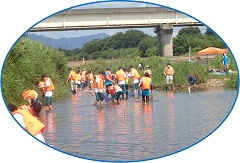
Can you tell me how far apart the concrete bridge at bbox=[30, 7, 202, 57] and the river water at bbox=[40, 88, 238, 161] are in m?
0.93

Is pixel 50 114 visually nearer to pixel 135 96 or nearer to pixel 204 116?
pixel 204 116

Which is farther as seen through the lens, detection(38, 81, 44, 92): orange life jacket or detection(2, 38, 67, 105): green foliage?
detection(38, 81, 44, 92): orange life jacket

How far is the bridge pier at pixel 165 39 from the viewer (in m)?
5.73

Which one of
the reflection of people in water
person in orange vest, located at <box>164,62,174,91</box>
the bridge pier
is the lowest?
the reflection of people in water

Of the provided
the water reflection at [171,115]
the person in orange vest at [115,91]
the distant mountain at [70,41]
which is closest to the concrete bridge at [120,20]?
the distant mountain at [70,41]

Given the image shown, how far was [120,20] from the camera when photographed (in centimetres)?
553

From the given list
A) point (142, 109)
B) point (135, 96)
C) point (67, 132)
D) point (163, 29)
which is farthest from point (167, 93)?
point (163, 29)

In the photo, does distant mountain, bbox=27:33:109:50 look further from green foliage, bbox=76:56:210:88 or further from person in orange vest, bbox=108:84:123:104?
person in orange vest, bbox=108:84:123:104

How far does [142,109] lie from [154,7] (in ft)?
13.5

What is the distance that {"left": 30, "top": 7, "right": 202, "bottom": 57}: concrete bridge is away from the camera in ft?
17.6

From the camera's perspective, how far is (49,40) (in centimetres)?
557

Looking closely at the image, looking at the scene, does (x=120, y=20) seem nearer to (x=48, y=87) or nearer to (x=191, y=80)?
(x=48, y=87)

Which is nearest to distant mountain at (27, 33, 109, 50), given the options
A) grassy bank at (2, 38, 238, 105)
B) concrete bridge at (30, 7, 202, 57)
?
concrete bridge at (30, 7, 202, 57)

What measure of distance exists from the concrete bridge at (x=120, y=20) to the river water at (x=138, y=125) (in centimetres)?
93
